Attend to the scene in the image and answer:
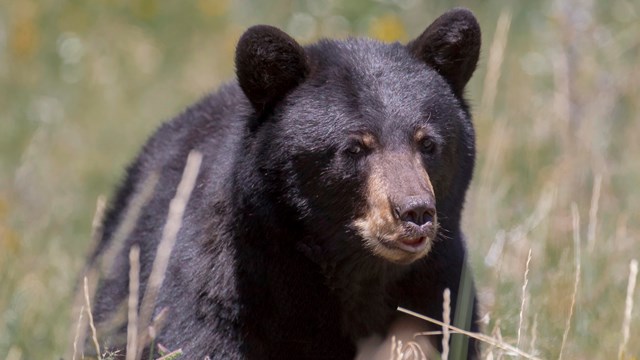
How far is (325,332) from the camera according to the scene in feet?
17.4

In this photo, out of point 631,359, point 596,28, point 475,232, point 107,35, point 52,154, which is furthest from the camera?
point 107,35

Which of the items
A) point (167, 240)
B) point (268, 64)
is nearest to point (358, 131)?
point (268, 64)

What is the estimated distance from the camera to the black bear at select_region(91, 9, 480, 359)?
5117 millimetres

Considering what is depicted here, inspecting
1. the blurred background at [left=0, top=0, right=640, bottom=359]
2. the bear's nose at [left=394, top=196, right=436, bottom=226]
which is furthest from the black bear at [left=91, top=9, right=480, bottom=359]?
the blurred background at [left=0, top=0, right=640, bottom=359]

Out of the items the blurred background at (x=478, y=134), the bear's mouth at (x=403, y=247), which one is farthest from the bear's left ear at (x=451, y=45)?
the bear's mouth at (x=403, y=247)

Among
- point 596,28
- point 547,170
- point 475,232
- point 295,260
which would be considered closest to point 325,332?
point 295,260

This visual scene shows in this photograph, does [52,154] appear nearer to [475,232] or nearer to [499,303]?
[475,232]

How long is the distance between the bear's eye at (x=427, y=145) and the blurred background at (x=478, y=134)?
1.97 feet

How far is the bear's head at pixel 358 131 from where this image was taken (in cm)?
500

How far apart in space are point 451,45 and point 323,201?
86 cm

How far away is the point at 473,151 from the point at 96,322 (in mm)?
2062

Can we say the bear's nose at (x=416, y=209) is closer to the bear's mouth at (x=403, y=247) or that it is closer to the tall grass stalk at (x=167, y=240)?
the bear's mouth at (x=403, y=247)

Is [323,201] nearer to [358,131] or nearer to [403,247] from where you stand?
A: [358,131]

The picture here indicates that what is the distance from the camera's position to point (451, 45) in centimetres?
549
